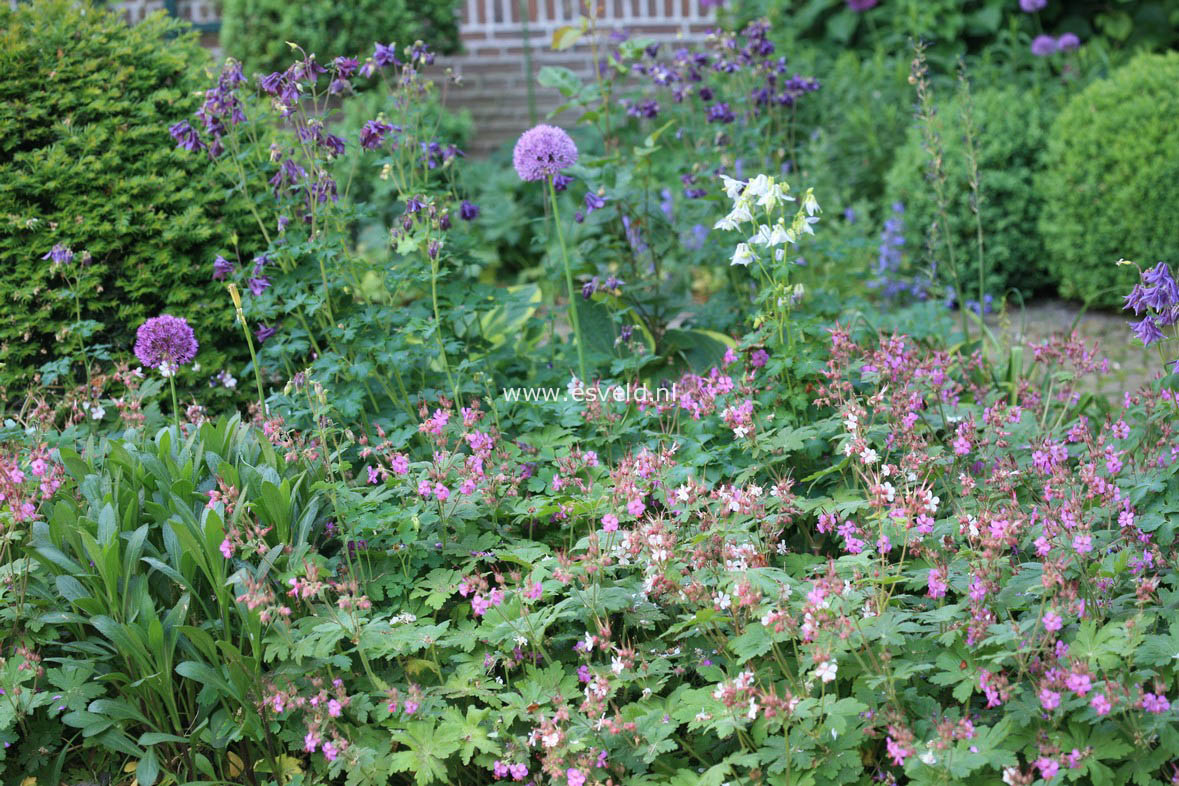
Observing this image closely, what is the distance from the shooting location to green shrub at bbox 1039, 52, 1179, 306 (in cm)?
556

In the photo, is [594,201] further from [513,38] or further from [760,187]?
[513,38]

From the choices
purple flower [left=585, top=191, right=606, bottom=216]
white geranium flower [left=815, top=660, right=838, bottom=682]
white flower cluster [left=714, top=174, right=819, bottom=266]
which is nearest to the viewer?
white geranium flower [left=815, top=660, right=838, bottom=682]

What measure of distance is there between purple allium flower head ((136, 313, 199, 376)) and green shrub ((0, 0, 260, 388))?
413 mm

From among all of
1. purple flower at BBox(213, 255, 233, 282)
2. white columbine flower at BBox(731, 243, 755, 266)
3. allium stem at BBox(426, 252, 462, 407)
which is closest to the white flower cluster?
white columbine flower at BBox(731, 243, 755, 266)

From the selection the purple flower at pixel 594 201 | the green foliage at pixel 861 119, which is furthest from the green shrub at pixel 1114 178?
the purple flower at pixel 594 201

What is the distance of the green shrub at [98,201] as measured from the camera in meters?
3.36

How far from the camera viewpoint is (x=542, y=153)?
314 centimetres

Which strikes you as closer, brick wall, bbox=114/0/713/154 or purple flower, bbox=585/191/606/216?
purple flower, bbox=585/191/606/216

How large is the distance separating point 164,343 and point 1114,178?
4.84 m

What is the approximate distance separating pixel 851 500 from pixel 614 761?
0.82m

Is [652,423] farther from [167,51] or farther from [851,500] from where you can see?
[167,51]

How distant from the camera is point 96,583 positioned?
2.32 meters

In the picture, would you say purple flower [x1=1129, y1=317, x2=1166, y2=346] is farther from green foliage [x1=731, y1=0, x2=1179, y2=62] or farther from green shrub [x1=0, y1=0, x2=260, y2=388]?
green foliage [x1=731, y1=0, x2=1179, y2=62]

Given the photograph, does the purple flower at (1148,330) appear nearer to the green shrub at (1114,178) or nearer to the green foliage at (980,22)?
the green shrub at (1114,178)
